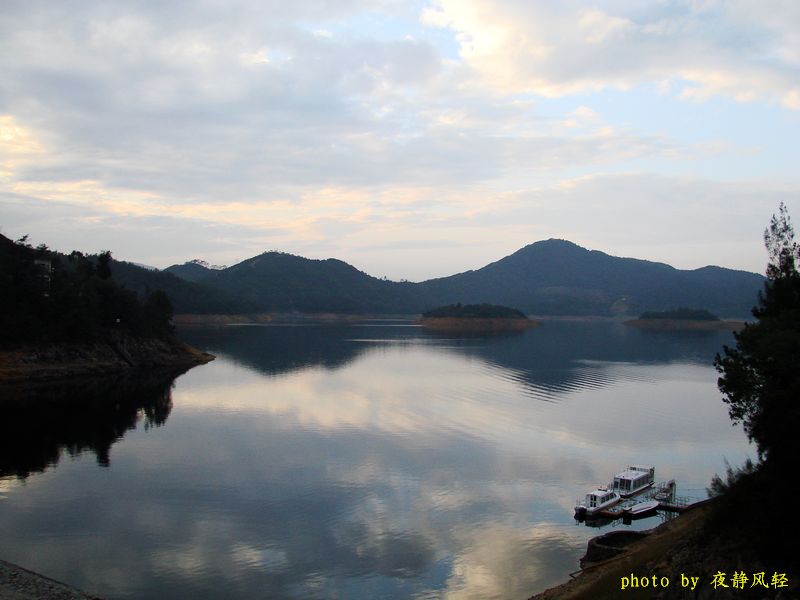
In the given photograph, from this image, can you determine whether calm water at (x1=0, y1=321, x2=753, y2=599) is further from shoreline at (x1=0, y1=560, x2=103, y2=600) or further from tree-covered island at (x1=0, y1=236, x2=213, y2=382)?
tree-covered island at (x1=0, y1=236, x2=213, y2=382)

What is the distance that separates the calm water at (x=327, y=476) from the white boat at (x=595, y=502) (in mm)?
859

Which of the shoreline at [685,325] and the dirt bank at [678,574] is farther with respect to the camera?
the shoreline at [685,325]

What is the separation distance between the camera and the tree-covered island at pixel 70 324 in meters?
47.1

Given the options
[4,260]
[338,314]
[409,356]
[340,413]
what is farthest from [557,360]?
[338,314]

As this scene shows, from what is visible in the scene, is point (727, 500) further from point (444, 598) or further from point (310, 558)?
point (310, 558)

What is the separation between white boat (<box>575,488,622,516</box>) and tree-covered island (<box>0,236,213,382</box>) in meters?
39.5

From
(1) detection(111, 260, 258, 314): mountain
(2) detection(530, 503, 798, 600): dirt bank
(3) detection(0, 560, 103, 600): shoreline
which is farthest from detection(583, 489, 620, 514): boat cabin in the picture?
(1) detection(111, 260, 258, 314): mountain

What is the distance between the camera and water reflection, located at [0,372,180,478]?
25516 mm

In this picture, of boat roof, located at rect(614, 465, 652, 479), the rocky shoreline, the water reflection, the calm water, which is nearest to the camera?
the calm water

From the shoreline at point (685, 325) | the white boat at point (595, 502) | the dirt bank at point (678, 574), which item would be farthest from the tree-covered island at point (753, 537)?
the shoreline at point (685, 325)

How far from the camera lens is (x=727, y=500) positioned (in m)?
11.0

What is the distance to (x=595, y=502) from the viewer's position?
20.1 m

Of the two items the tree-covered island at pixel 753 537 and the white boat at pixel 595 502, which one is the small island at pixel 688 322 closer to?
the white boat at pixel 595 502

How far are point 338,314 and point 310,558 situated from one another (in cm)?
17404
